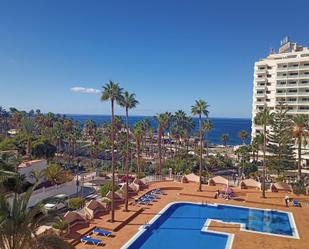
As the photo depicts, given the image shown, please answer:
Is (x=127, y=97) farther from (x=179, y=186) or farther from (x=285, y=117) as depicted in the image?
(x=285, y=117)

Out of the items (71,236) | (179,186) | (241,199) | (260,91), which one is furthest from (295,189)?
(260,91)

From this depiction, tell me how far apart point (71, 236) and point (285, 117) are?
44.5 meters

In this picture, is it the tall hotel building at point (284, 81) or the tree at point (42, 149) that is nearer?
the tree at point (42, 149)

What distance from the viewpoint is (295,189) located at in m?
36.2

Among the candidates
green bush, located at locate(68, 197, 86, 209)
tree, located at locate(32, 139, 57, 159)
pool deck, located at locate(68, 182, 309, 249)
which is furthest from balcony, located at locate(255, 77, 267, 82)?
green bush, located at locate(68, 197, 86, 209)

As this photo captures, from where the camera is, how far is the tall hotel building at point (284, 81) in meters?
63.9

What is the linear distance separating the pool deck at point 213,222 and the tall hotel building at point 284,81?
35.0 metres

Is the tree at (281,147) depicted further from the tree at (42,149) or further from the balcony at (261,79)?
the tree at (42,149)

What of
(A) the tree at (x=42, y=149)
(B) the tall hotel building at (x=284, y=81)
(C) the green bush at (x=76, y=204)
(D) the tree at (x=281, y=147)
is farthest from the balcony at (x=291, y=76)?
(C) the green bush at (x=76, y=204)

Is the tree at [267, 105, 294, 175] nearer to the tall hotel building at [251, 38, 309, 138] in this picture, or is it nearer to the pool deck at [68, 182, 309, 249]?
the tall hotel building at [251, 38, 309, 138]

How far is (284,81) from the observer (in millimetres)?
66688

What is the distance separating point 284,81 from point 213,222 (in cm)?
5012

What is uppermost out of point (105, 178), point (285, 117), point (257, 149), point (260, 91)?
point (260, 91)

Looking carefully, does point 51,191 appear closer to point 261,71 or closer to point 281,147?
point 281,147
